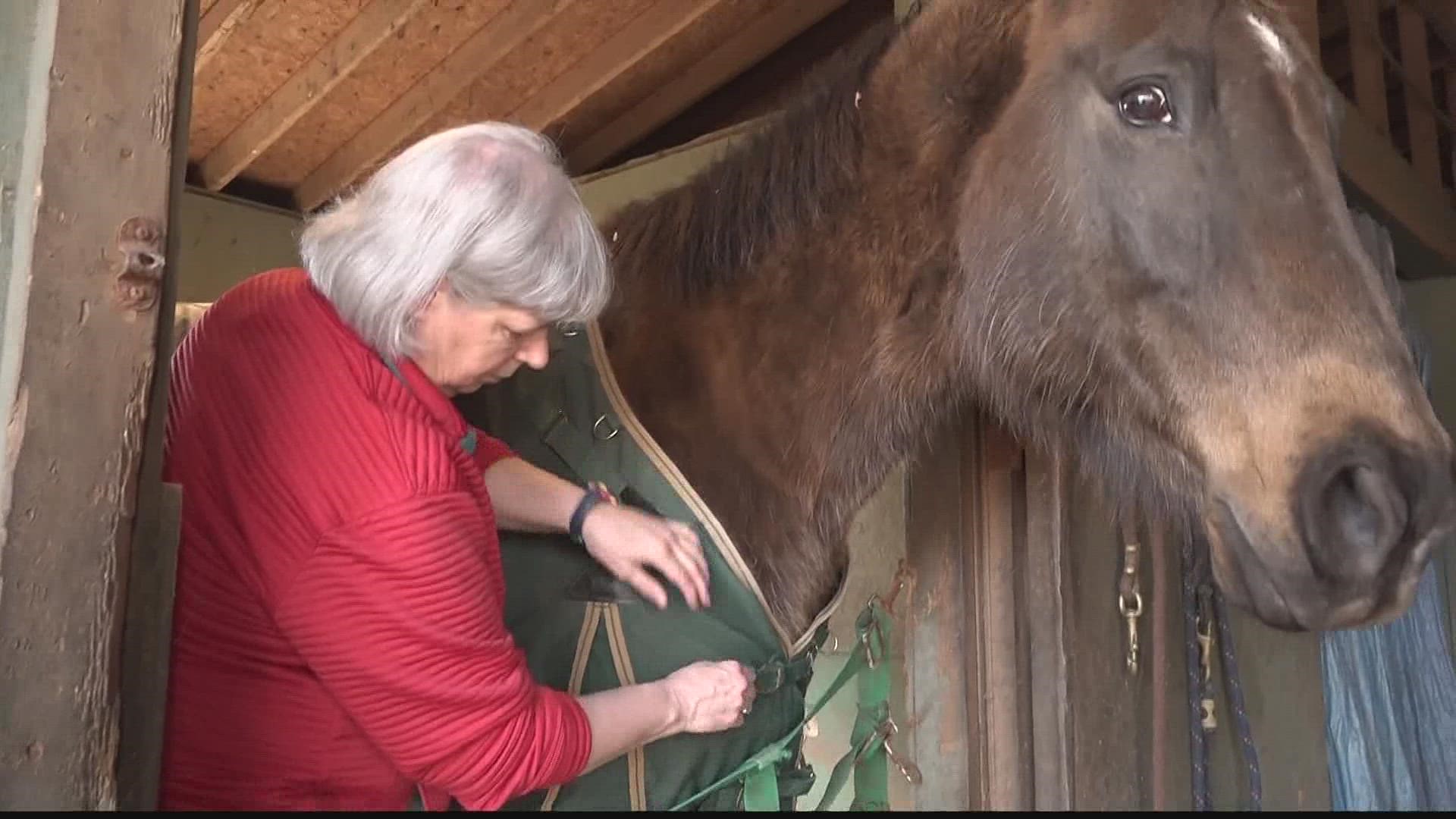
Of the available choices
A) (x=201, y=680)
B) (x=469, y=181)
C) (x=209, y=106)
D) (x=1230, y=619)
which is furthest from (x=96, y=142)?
(x=209, y=106)

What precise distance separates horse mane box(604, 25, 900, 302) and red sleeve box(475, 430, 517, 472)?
0.37 m

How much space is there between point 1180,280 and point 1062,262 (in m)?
0.14

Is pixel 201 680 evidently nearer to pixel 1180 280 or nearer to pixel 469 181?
pixel 469 181

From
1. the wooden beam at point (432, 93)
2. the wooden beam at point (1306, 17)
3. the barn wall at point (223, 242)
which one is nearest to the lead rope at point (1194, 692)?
the wooden beam at point (1306, 17)

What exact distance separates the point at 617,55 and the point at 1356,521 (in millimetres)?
2286

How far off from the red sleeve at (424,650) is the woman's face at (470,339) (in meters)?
0.17

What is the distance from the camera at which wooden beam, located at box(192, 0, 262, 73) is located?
2.34 m

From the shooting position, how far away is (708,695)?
3.26ft

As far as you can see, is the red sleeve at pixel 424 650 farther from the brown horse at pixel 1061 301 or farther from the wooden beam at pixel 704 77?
the wooden beam at pixel 704 77

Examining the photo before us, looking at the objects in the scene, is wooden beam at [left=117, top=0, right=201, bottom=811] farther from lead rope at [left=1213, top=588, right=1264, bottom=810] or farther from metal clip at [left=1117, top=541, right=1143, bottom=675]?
lead rope at [left=1213, top=588, right=1264, bottom=810]

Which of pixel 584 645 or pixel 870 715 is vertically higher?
pixel 584 645

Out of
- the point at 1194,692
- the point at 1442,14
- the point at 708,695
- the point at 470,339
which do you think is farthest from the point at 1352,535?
the point at 1442,14

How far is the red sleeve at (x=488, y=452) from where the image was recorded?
1.07 m

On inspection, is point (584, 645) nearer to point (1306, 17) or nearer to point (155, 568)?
point (155, 568)
